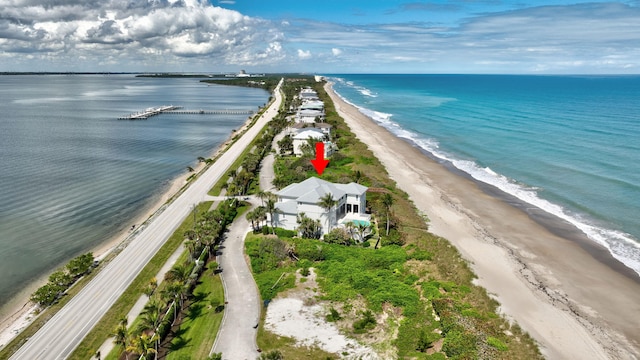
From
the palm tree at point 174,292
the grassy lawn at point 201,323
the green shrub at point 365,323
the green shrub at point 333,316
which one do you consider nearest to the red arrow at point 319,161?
the grassy lawn at point 201,323

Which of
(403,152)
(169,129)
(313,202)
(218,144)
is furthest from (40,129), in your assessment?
(313,202)

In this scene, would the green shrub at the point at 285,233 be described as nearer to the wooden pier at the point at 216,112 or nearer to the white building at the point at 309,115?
the white building at the point at 309,115

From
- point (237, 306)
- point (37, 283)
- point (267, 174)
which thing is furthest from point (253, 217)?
point (267, 174)

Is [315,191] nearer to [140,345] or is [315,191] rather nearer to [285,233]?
[285,233]

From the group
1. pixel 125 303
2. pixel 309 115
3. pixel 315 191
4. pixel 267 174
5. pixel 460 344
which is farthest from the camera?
pixel 309 115

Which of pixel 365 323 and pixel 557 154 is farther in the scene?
pixel 557 154

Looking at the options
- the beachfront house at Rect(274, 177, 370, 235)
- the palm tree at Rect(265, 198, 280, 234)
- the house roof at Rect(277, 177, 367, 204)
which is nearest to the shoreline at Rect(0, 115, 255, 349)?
the palm tree at Rect(265, 198, 280, 234)
